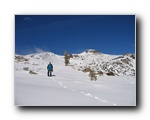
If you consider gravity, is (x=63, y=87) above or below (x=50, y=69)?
below

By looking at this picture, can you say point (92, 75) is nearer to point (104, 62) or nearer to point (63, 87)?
point (104, 62)

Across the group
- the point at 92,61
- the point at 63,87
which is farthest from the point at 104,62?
the point at 63,87

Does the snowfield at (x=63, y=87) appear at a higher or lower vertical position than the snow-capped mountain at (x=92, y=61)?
lower

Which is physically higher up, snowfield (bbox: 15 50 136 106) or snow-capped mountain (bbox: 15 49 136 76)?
snow-capped mountain (bbox: 15 49 136 76)

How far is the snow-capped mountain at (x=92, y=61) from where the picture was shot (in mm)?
5539

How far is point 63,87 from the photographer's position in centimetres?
563

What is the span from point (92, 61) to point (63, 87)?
0.52m

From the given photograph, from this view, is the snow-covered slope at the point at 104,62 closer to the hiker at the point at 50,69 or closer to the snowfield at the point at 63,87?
the snowfield at the point at 63,87

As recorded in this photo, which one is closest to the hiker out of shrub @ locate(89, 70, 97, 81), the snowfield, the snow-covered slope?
the snowfield

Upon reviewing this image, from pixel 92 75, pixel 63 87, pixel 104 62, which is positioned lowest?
pixel 63 87

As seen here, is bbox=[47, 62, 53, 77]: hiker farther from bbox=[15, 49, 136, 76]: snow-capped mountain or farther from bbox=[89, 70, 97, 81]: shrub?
bbox=[89, 70, 97, 81]: shrub

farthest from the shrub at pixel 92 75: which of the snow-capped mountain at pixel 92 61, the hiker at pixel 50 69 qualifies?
the hiker at pixel 50 69

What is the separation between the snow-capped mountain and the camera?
5539 millimetres

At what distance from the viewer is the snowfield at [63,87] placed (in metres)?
5.51
